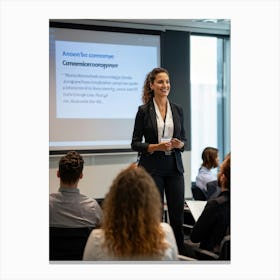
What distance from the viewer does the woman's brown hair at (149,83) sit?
308cm

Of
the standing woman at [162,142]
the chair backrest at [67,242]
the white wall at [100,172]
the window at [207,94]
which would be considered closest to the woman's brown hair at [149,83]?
the standing woman at [162,142]

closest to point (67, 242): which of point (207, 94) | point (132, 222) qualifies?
point (132, 222)

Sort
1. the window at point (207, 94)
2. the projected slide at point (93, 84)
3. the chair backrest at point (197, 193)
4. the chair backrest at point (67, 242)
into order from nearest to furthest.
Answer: the chair backrest at point (67, 242), the projected slide at point (93, 84), the chair backrest at point (197, 193), the window at point (207, 94)

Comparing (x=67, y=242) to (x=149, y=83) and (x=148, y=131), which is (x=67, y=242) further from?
(x=149, y=83)

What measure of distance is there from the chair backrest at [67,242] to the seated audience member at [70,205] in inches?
1.9

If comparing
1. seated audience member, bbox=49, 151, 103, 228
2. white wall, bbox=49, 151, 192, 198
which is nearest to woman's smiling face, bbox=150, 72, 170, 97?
white wall, bbox=49, 151, 192, 198

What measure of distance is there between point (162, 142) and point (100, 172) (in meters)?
0.61

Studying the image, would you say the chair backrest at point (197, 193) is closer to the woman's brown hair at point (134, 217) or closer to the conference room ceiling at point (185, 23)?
the woman's brown hair at point (134, 217)

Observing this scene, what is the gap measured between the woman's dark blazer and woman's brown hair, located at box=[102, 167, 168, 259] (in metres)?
0.55

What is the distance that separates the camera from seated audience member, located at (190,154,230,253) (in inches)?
111

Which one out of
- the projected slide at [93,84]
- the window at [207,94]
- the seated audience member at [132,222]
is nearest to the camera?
the seated audience member at [132,222]

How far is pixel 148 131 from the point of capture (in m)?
3.02

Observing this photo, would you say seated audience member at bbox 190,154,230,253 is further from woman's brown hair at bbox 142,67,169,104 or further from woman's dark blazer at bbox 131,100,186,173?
woman's brown hair at bbox 142,67,169,104
